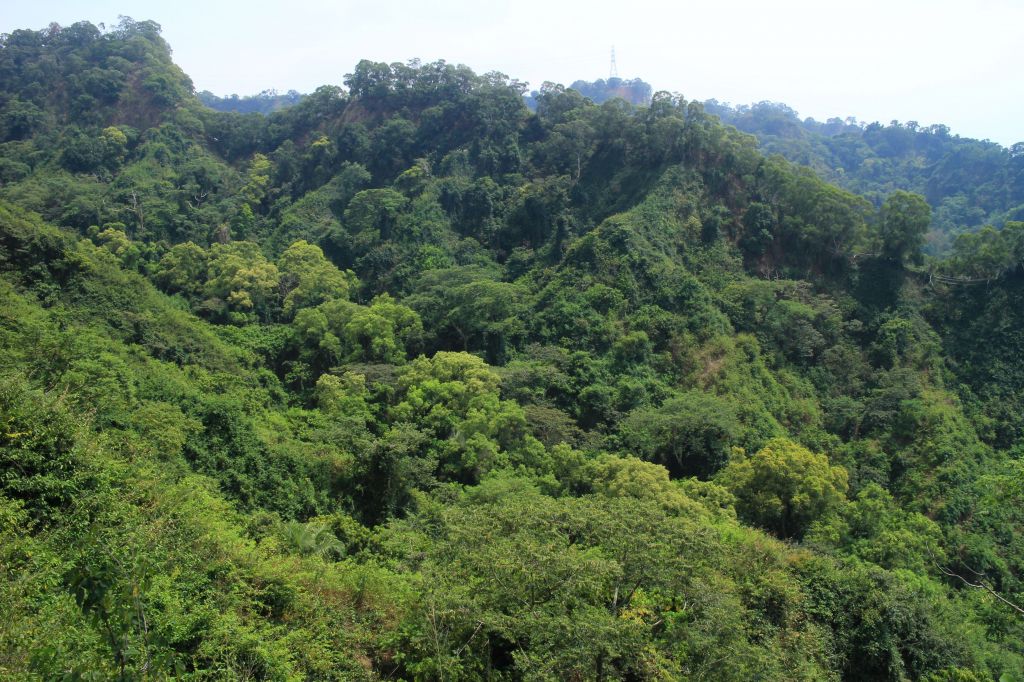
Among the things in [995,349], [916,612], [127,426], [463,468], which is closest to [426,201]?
[463,468]

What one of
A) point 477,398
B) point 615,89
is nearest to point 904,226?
point 477,398

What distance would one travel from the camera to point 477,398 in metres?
24.1

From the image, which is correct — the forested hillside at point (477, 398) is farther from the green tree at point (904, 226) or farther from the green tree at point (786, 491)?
the green tree at point (904, 226)

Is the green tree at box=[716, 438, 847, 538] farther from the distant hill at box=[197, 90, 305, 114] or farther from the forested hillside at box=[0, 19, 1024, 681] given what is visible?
the distant hill at box=[197, 90, 305, 114]

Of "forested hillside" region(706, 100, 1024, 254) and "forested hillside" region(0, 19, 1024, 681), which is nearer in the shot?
"forested hillside" region(0, 19, 1024, 681)

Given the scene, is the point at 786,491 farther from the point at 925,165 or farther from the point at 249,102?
the point at 249,102

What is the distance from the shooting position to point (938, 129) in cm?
9038

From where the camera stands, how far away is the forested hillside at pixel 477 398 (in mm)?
10453

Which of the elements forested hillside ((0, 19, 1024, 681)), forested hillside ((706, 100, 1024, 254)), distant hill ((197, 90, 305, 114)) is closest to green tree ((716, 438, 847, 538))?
forested hillside ((0, 19, 1024, 681))

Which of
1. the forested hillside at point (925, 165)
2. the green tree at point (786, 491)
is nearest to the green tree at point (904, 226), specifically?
the green tree at point (786, 491)

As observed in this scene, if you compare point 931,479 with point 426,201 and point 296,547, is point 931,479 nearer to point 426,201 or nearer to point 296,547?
point 296,547

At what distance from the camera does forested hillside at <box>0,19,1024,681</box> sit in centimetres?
1045

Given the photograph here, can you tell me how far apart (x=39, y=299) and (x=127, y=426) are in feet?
31.5

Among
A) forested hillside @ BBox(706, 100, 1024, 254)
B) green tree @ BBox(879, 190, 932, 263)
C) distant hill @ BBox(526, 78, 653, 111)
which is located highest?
distant hill @ BBox(526, 78, 653, 111)
